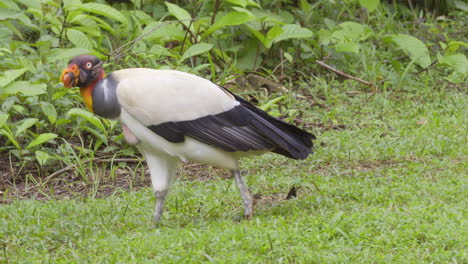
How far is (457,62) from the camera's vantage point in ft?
29.0

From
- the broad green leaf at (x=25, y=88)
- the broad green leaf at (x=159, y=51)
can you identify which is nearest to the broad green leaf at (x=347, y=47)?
the broad green leaf at (x=159, y=51)

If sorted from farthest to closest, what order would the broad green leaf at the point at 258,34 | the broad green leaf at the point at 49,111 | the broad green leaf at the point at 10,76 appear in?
the broad green leaf at the point at 258,34 → the broad green leaf at the point at 49,111 → the broad green leaf at the point at 10,76

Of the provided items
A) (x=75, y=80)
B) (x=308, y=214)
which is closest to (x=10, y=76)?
(x=75, y=80)

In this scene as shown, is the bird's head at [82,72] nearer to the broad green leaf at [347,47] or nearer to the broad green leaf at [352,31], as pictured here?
the broad green leaf at [347,47]

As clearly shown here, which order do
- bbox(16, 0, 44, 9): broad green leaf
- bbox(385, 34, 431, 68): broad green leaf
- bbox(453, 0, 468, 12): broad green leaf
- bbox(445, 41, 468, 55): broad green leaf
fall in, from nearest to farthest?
bbox(16, 0, 44, 9): broad green leaf, bbox(385, 34, 431, 68): broad green leaf, bbox(445, 41, 468, 55): broad green leaf, bbox(453, 0, 468, 12): broad green leaf

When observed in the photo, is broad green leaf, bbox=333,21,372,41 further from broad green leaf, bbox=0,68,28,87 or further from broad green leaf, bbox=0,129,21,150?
broad green leaf, bbox=0,129,21,150

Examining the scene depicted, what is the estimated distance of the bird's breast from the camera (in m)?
4.84

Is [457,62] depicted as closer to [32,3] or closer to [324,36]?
[324,36]

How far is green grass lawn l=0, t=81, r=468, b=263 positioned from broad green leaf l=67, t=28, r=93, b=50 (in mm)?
1843

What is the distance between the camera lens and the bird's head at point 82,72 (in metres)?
4.89

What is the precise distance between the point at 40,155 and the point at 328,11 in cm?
498

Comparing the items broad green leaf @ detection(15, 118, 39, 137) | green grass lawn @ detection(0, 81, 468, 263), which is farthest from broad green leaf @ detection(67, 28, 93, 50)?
green grass lawn @ detection(0, 81, 468, 263)

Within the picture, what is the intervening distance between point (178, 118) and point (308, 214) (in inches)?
39.9

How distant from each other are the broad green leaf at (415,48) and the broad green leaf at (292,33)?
120 centimetres
